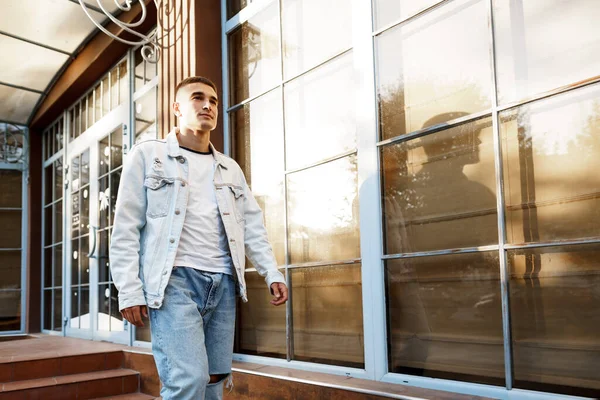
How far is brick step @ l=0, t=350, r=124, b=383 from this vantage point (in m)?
3.91

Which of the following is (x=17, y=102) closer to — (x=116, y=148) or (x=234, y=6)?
→ (x=116, y=148)

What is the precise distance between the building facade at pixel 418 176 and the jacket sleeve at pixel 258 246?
21.8 inches

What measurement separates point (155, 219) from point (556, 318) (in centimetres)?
137

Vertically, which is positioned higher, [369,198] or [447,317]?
[369,198]

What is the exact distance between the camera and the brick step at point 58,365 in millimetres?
3911

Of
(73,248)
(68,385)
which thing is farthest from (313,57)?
(73,248)

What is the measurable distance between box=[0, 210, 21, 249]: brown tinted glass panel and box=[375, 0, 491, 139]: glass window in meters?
6.52

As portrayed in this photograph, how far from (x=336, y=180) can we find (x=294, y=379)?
958mm

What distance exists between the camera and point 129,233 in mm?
1958

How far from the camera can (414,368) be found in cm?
246

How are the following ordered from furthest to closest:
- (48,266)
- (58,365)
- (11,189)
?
(11,189) < (48,266) < (58,365)

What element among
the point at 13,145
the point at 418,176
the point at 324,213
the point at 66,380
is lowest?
the point at 66,380

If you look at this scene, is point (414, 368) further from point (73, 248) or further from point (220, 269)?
point (73, 248)

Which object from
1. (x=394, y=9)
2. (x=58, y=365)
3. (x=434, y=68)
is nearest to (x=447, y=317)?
(x=434, y=68)
